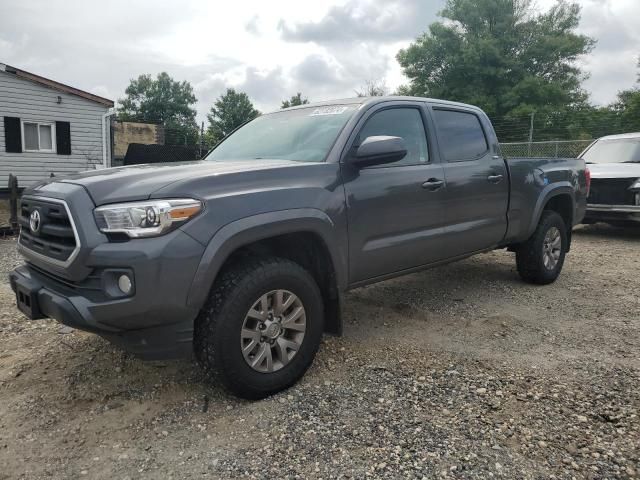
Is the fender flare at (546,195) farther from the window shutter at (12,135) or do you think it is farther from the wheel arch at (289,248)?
the window shutter at (12,135)

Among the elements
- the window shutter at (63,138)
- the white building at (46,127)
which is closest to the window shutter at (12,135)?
the white building at (46,127)

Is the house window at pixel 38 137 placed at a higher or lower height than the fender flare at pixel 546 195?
higher

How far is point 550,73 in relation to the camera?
36.9m

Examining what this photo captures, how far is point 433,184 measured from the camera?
12.7 feet

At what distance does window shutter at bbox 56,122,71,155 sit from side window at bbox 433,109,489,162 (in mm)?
14337

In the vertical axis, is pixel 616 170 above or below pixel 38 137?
below

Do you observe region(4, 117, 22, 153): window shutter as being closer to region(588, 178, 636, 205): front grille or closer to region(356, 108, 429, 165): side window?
region(356, 108, 429, 165): side window

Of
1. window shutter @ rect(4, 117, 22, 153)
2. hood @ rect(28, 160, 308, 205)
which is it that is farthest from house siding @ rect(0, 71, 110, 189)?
hood @ rect(28, 160, 308, 205)

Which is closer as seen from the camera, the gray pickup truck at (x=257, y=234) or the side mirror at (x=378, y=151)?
the gray pickup truck at (x=257, y=234)

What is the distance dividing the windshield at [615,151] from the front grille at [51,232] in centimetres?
910

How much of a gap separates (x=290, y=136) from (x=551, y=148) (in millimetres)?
13001

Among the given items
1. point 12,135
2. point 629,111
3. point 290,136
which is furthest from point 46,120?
point 629,111

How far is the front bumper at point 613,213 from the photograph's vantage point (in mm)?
8008

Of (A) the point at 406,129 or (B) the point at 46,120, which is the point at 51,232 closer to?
(A) the point at 406,129
